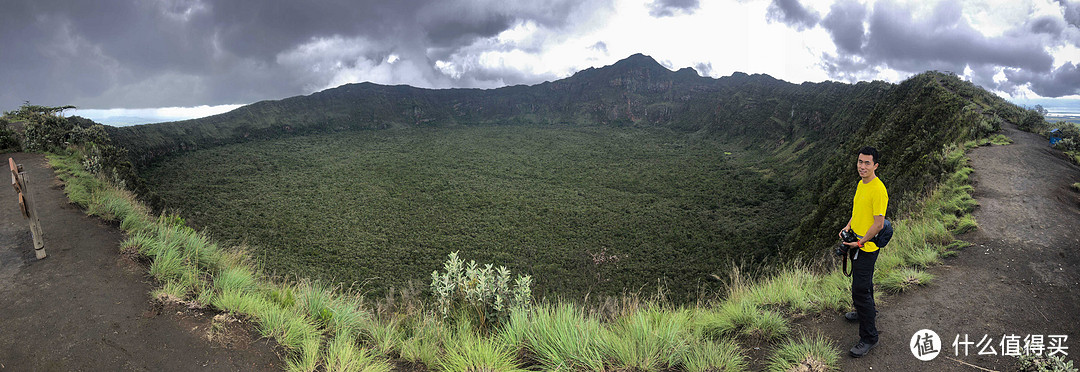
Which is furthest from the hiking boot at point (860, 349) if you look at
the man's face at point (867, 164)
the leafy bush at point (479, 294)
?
the leafy bush at point (479, 294)

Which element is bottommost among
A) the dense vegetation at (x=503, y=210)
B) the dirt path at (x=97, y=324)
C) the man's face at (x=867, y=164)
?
the dense vegetation at (x=503, y=210)

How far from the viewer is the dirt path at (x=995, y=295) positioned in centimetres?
428

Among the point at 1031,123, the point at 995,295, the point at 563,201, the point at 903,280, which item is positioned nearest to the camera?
the point at 995,295

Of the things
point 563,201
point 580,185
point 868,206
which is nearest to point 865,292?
point 868,206

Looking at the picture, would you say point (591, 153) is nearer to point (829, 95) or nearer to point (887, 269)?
point (829, 95)

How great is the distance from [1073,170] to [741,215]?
86.8 ft

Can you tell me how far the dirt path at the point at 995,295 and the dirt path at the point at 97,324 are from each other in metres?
6.71

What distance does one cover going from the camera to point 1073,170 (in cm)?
1081

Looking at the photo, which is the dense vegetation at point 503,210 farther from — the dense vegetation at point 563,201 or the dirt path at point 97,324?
the dirt path at point 97,324

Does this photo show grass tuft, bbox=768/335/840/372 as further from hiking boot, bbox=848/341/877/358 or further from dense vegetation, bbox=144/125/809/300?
dense vegetation, bbox=144/125/809/300

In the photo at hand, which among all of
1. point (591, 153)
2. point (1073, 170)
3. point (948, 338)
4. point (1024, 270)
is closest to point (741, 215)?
point (1073, 170)

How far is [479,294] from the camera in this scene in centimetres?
550

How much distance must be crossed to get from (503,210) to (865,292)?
40945 millimetres

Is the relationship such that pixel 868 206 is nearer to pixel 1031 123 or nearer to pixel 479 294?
pixel 479 294
